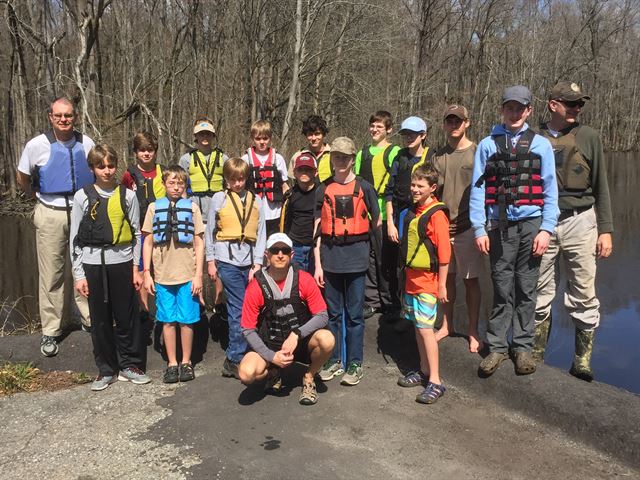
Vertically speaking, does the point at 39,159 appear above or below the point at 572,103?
→ below

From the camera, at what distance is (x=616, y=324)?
879 cm

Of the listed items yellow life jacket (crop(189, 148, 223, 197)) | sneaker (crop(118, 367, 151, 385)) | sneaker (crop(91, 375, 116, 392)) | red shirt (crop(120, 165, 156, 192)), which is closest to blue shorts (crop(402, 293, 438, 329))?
sneaker (crop(118, 367, 151, 385))

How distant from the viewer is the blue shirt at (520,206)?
4.18 m

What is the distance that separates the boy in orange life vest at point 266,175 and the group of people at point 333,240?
0.01 m

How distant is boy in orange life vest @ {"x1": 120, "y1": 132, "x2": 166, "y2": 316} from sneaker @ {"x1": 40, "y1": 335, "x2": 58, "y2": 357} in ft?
2.94

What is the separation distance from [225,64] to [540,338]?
16.7 metres

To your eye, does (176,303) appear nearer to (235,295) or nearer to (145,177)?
(235,295)

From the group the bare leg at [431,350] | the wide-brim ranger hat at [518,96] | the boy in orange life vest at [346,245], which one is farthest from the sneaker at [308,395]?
the wide-brim ranger hat at [518,96]

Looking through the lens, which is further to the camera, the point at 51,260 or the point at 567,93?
the point at 51,260

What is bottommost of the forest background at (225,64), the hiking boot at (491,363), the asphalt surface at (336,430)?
the asphalt surface at (336,430)

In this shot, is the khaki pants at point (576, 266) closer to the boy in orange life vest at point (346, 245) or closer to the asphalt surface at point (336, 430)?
the asphalt surface at point (336, 430)

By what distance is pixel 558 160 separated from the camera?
Result: 14.4ft

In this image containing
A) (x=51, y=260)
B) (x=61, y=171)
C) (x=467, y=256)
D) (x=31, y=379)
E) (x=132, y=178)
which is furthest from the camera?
(x=132, y=178)

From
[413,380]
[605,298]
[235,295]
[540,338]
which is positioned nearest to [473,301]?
[540,338]
